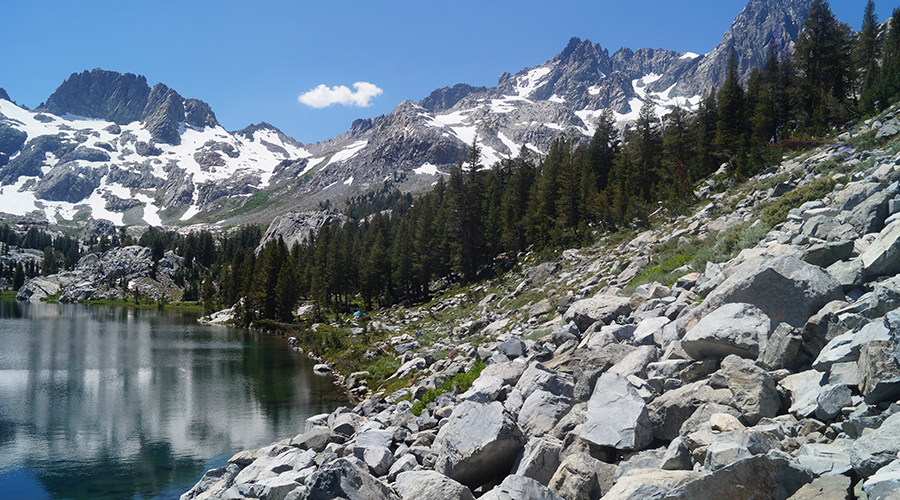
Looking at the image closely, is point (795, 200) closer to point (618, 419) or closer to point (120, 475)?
point (618, 419)

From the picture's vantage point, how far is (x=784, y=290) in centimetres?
810

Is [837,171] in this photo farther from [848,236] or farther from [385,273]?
[385,273]

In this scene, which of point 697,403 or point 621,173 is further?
point 621,173

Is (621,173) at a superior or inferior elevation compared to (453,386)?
superior

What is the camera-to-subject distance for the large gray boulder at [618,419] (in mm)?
6547

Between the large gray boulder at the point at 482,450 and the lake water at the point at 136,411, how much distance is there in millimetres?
13706

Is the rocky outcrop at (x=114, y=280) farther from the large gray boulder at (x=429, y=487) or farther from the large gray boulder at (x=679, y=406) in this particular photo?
the large gray boulder at (x=679, y=406)

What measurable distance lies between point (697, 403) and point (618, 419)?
1.12 metres

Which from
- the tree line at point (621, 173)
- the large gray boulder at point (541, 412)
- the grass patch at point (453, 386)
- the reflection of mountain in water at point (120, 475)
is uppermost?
the tree line at point (621, 173)

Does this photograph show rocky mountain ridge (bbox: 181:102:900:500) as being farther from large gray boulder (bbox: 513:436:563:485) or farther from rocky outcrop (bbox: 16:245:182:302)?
rocky outcrop (bbox: 16:245:182:302)

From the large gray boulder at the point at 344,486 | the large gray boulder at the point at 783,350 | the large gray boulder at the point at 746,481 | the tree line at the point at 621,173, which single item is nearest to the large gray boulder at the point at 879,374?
the large gray boulder at the point at 746,481

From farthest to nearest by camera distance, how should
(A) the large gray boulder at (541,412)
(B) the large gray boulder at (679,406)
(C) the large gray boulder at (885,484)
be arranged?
(A) the large gray boulder at (541,412)
(B) the large gray boulder at (679,406)
(C) the large gray boulder at (885,484)

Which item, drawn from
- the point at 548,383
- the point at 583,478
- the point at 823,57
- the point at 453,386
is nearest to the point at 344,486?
the point at 583,478

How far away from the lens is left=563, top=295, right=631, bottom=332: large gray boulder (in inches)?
507
